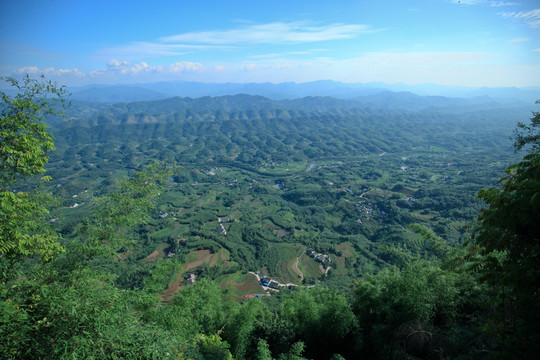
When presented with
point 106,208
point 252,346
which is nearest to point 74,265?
point 106,208

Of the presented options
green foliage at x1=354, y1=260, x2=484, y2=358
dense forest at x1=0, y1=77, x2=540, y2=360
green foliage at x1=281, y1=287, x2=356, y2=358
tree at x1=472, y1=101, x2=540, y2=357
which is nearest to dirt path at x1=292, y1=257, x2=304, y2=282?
dense forest at x1=0, y1=77, x2=540, y2=360

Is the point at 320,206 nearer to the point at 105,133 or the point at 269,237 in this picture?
the point at 269,237

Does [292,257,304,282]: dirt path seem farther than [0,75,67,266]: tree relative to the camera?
Yes

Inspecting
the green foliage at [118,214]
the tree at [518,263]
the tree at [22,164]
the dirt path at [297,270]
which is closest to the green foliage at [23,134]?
the tree at [22,164]

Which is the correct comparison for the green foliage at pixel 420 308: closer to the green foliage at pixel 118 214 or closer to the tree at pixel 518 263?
the tree at pixel 518 263

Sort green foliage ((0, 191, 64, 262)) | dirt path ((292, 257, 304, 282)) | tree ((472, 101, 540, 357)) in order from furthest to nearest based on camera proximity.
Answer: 1. dirt path ((292, 257, 304, 282))
2. green foliage ((0, 191, 64, 262))
3. tree ((472, 101, 540, 357))

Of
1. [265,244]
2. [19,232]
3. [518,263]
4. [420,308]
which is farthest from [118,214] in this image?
[265,244]

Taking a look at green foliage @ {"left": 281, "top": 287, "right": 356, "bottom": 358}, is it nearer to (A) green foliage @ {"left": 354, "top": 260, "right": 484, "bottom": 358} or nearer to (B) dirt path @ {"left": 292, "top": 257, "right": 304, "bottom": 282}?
(A) green foliage @ {"left": 354, "top": 260, "right": 484, "bottom": 358}
